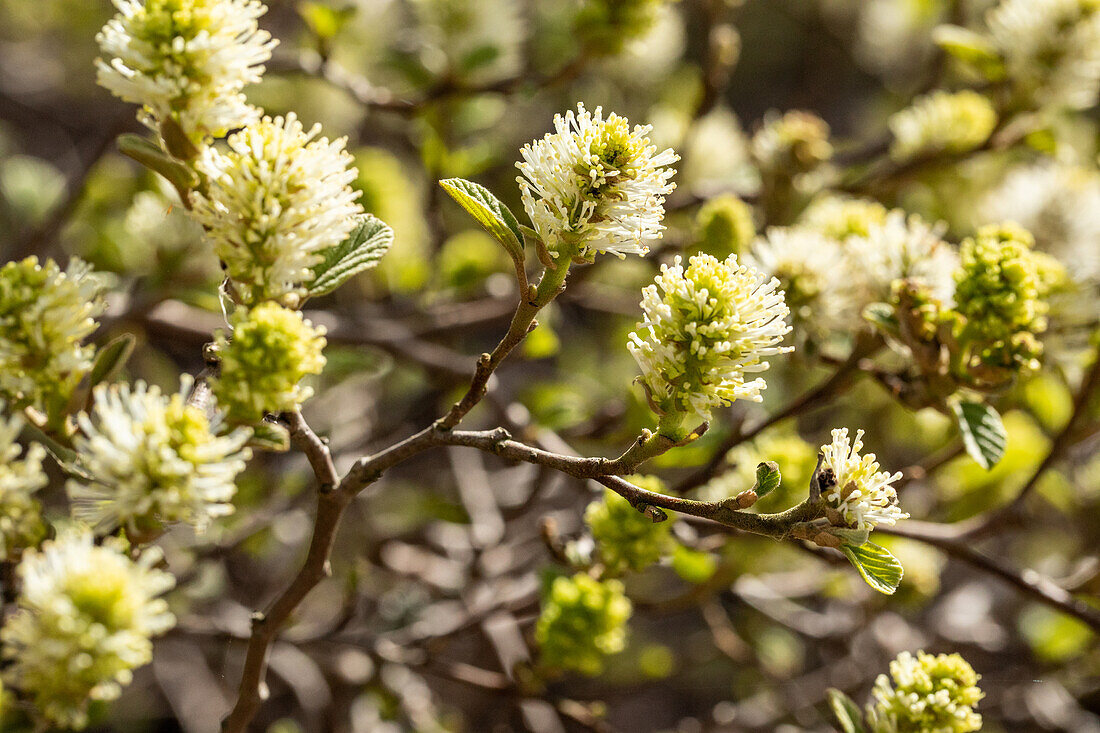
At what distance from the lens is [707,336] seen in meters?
0.64

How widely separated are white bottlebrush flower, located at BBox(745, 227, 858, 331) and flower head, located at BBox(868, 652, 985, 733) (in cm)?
41

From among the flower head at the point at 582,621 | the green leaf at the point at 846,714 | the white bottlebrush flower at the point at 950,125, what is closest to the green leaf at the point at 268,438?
the flower head at the point at 582,621

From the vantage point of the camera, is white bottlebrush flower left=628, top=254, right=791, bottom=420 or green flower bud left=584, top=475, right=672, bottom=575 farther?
green flower bud left=584, top=475, right=672, bottom=575

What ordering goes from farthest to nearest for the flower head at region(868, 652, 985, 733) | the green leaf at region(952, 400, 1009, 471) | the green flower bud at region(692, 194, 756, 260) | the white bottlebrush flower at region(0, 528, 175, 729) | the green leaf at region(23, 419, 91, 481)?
1. the green flower bud at region(692, 194, 756, 260)
2. the green leaf at region(952, 400, 1009, 471)
3. the flower head at region(868, 652, 985, 733)
4. the green leaf at region(23, 419, 91, 481)
5. the white bottlebrush flower at region(0, 528, 175, 729)

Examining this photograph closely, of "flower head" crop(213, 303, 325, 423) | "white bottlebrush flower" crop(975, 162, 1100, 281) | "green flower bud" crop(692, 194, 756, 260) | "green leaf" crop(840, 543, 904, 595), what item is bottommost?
"white bottlebrush flower" crop(975, 162, 1100, 281)

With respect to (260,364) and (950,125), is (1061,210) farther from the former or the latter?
(260,364)

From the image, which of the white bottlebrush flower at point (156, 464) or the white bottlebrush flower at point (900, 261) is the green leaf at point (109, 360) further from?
the white bottlebrush flower at point (900, 261)

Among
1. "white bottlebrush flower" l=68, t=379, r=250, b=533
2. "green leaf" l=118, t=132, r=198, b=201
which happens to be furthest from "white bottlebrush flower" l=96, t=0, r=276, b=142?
"white bottlebrush flower" l=68, t=379, r=250, b=533

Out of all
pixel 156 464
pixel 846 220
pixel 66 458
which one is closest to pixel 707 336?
pixel 156 464

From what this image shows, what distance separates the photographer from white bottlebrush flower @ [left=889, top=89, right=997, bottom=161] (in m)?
1.40

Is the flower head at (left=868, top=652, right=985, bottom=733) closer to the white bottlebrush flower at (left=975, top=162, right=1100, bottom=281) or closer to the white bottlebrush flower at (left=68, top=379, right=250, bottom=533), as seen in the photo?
the white bottlebrush flower at (left=68, top=379, right=250, bottom=533)

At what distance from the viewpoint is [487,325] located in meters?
1.60

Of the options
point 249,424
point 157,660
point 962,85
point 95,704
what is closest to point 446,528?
point 157,660

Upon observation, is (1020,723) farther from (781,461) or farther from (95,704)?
(95,704)
